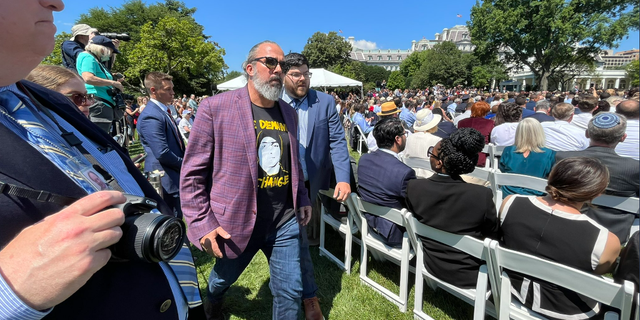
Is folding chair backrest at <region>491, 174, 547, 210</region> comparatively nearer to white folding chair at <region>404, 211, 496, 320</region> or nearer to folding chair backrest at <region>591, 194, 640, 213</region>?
folding chair backrest at <region>591, 194, 640, 213</region>

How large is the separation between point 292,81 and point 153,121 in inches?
57.9

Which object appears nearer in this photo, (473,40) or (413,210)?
(413,210)

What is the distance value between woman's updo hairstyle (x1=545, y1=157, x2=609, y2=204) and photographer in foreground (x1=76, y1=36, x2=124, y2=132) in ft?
14.2

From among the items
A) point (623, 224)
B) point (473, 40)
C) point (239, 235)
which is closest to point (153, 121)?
point (239, 235)

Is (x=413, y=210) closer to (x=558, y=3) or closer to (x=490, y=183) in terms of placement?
(x=490, y=183)

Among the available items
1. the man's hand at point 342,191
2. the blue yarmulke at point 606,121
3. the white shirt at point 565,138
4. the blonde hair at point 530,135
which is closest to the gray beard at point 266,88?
the man's hand at point 342,191

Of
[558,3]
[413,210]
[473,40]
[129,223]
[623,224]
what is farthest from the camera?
[473,40]

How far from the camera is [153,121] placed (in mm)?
3127

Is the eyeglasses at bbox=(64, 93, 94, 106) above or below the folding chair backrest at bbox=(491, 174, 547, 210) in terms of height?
above

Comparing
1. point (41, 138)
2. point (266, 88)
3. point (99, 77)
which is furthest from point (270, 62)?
point (99, 77)

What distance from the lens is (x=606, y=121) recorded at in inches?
124

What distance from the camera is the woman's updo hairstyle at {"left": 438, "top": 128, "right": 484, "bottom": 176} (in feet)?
7.81

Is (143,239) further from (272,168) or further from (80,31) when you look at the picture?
(80,31)

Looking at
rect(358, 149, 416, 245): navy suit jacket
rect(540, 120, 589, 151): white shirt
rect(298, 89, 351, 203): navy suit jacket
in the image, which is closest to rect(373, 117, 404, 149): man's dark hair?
rect(358, 149, 416, 245): navy suit jacket
